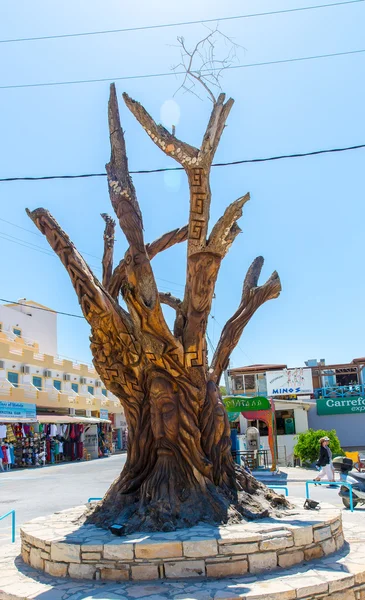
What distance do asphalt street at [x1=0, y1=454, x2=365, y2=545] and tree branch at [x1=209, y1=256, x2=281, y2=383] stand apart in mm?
4108

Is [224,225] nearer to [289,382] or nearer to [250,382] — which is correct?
[289,382]

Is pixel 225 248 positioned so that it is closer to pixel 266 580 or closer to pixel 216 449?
pixel 216 449

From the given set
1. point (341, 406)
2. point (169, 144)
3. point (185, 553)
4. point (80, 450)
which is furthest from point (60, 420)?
point (185, 553)

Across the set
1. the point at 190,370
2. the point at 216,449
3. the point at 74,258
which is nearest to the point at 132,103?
the point at 74,258

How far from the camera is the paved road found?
12110 mm

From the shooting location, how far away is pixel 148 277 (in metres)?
6.73

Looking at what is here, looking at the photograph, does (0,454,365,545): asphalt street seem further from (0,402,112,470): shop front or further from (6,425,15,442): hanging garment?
(6,425,15,442): hanging garment

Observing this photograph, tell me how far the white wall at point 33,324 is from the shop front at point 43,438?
21.7ft

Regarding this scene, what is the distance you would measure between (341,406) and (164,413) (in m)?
20.5

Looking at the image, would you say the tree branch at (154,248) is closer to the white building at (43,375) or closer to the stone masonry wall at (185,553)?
the stone masonry wall at (185,553)

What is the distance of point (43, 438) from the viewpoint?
2859cm

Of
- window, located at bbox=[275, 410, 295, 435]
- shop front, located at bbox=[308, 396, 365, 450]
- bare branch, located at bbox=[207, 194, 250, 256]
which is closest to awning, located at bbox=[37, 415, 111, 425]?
window, located at bbox=[275, 410, 295, 435]

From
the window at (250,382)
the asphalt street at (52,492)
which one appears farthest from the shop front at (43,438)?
the window at (250,382)

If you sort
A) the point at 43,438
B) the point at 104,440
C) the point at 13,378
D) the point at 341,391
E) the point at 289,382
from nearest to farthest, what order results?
the point at 341,391 → the point at 289,382 → the point at 43,438 → the point at 13,378 → the point at 104,440
